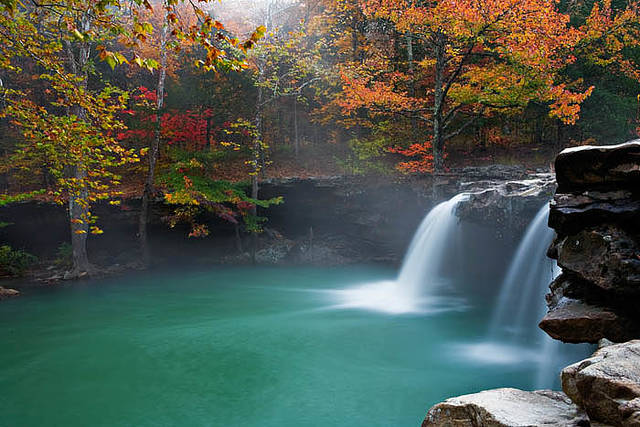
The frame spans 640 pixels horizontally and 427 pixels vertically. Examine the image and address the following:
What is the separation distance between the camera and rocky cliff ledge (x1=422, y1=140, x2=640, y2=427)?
8.86 ft

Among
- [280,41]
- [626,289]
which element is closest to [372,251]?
[280,41]

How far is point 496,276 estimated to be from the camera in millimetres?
12172

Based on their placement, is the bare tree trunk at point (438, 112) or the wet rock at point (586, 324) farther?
the bare tree trunk at point (438, 112)

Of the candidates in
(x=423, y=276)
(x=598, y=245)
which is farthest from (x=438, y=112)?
(x=598, y=245)

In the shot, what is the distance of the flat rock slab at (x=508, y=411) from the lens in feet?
9.38

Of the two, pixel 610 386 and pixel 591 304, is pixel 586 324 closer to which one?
pixel 591 304

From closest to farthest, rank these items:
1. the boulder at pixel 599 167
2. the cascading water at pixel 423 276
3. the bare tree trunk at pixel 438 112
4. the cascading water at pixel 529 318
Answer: the boulder at pixel 599 167 → the cascading water at pixel 529 318 → the cascading water at pixel 423 276 → the bare tree trunk at pixel 438 112

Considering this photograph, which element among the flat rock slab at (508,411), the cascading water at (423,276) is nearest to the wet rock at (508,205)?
the cascading water at (423,276)

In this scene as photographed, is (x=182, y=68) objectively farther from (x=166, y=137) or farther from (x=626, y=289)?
(x=626, y=289)

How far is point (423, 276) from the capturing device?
1203cm

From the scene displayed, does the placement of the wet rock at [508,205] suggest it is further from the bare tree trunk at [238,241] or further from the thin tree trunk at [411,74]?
the bare tree trunk at [238,241]

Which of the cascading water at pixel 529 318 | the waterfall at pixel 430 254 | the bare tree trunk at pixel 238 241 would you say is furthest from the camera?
the bare tree trunk at pixel 238 241

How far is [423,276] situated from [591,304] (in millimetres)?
7537

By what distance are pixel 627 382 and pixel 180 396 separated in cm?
539
